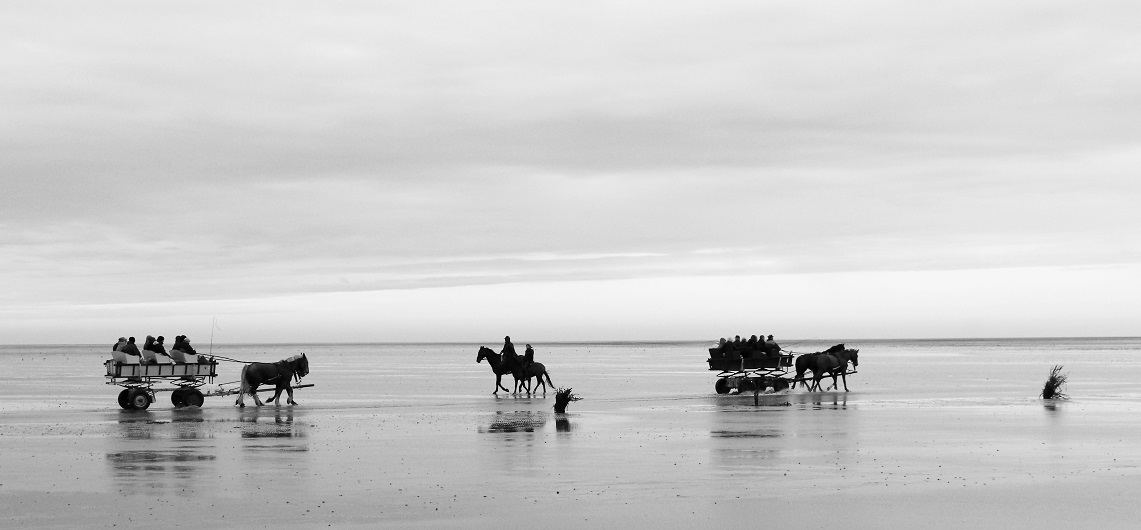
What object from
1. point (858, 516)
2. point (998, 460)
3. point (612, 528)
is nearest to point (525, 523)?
point (612, 528)

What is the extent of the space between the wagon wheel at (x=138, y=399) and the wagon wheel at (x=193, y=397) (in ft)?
3.37

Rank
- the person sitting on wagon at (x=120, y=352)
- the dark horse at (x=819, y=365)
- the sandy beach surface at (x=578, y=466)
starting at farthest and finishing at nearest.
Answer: the dark horse at (x=819, y=365), the person sitting on wagon at (x=120, y=352), the sandy beach surface at (x=578, y=466)

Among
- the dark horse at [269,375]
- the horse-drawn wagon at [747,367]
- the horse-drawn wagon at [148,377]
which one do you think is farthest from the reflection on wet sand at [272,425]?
the horse-drawn wagon at [747,367]

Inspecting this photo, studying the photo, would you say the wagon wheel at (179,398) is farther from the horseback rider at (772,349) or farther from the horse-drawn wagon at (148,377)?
the horseback rider at (772,349)

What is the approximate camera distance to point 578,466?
17562mm

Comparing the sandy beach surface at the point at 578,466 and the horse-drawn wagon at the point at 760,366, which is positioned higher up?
the horse-drawn wagon at the point at 760,366

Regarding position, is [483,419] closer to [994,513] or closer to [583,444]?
[583,444]

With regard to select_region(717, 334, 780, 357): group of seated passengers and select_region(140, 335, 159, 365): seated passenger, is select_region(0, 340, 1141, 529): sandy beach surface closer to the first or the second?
select_region(140, 335, 159, 365): seated passenger

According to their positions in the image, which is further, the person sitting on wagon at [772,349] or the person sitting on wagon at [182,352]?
the person sitting on wagon at [772,349]

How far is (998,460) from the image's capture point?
1822cm

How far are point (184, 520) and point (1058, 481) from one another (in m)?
10.6

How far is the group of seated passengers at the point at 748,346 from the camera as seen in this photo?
38688 millimetres

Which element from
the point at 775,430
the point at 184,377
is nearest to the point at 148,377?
the point at 184,377

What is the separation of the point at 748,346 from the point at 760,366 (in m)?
0.74
